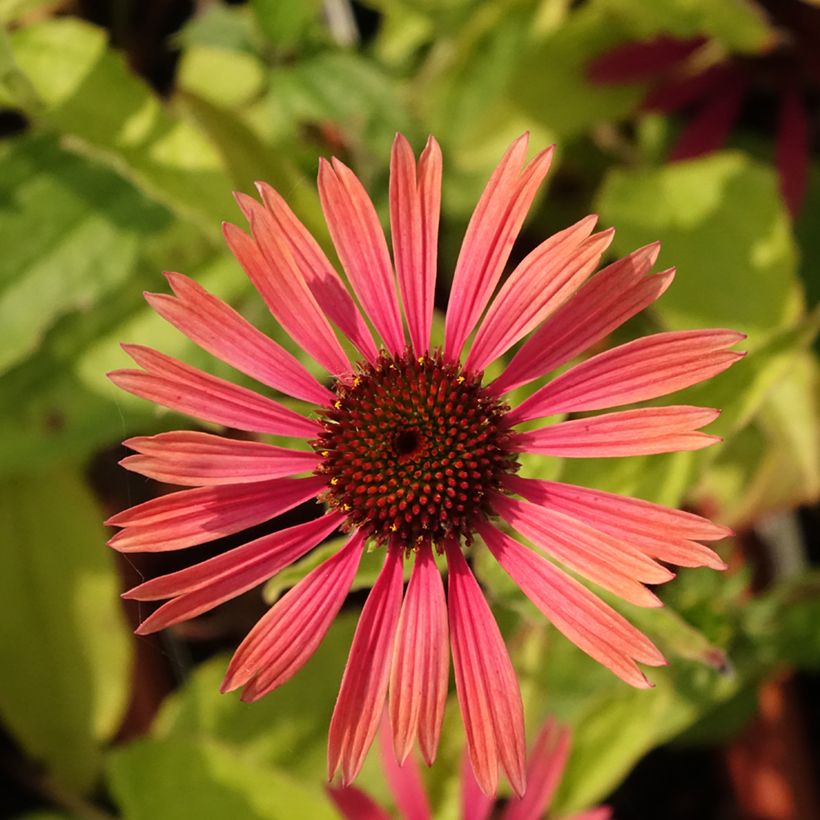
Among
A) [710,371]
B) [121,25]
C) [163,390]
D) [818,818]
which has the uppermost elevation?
[121,25]

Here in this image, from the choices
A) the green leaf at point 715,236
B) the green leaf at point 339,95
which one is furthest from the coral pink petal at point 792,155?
the green leaf at point 339,95

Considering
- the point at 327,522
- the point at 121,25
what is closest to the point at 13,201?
the point at 121,25

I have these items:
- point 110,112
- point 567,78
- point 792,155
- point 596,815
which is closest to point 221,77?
point 110,112

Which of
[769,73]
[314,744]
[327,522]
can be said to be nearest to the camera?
[327,522]

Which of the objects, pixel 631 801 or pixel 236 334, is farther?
pixel 631 801

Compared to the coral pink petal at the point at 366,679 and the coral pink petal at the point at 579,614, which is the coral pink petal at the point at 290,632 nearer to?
the coral pink petal at the point at 366,679

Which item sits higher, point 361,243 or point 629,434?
point 361,243

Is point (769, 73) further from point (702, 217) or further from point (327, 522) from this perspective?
point (327, 522)

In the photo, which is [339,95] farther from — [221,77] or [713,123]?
[713,123]

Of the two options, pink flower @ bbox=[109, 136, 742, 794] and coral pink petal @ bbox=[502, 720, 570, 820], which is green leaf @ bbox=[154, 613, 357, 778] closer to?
coral pink petal @ bbox=[502, 720, 570, 820]
